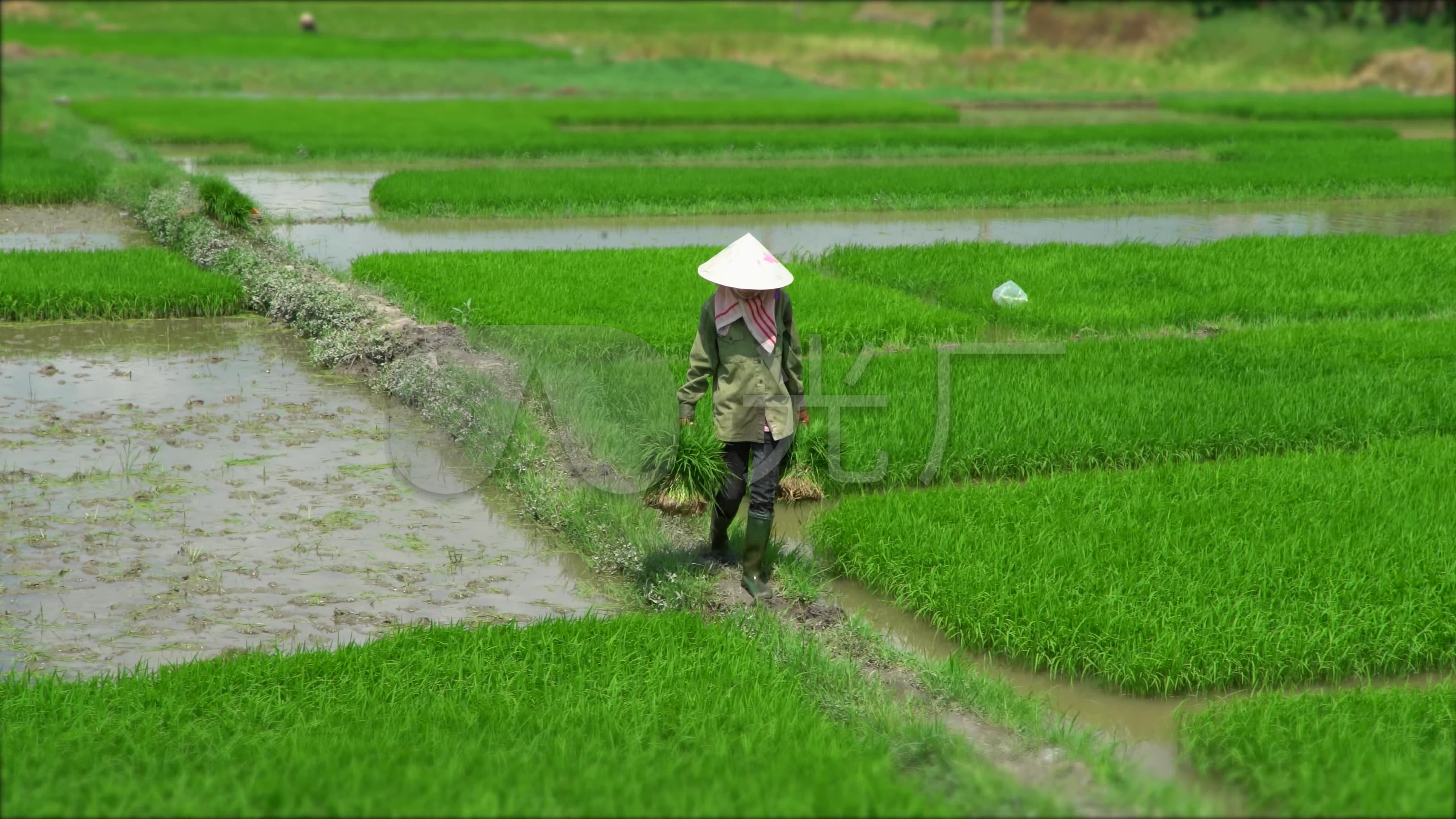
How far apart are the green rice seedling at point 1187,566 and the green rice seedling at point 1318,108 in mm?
20968

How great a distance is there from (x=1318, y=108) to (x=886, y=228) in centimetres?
1519

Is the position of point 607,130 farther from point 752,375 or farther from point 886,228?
point 752,375

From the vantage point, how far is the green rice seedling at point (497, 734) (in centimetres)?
304

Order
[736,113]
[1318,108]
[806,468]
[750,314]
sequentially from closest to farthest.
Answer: [750,314]
[806,468]
[736,113]
[1318,108]

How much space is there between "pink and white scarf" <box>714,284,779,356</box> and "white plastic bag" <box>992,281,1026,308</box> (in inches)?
188

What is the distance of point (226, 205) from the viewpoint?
37.9 feet

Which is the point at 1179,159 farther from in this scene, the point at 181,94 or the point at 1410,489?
the point at 181,94

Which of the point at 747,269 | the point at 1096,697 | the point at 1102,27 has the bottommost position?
the point at 1096,697

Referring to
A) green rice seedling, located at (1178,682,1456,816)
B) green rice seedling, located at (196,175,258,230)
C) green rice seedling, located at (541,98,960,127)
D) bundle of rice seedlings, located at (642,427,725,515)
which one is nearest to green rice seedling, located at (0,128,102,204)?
green rice seedling, located at (196,175,258,230)

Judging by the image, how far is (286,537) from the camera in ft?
17.7

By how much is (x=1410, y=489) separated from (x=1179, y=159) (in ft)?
47.1

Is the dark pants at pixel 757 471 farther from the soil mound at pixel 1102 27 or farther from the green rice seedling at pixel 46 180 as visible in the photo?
the soil mound at pixel 1102 27

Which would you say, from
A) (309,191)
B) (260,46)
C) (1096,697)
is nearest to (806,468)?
(1096,697)

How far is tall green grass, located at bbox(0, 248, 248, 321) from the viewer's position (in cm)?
892
